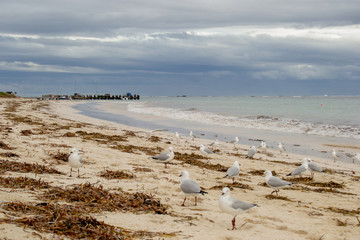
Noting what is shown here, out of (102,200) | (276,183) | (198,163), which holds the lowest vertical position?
(198,163)

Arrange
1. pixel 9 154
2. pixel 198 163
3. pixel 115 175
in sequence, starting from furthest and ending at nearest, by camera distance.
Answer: pixel 198 163 → pixel 9 154 → pixel 115 175

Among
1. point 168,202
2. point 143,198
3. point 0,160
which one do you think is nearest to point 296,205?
point 168,202

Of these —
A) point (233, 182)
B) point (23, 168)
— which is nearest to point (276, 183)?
point (233, 182)

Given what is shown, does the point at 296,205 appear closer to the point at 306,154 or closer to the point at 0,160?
the point at 0,160

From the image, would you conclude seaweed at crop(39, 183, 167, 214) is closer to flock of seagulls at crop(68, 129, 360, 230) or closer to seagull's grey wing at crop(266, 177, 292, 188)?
flock of seagulls at crop(68, 129, 360, 230)

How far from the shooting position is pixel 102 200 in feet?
20.2

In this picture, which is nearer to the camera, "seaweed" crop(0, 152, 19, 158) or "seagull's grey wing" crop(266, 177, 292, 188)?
"seagull's grey wing" crop(266, 177, 292, 188)

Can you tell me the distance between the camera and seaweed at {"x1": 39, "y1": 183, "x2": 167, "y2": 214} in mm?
5914

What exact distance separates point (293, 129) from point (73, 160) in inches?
882

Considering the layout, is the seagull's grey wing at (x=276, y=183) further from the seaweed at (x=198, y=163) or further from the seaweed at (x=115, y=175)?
the seaweed at (x=115, y=175)

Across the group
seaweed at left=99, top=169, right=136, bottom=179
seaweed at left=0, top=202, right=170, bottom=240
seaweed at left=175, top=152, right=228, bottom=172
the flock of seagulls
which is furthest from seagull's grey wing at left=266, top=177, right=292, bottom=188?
seaweed at left=0, top=202, right=170, bottom=240

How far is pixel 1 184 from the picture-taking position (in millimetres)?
6395

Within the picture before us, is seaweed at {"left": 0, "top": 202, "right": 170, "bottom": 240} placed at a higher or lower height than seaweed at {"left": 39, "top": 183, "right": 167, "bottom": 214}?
higher

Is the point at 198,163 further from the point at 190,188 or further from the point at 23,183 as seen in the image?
the point at 23,183
